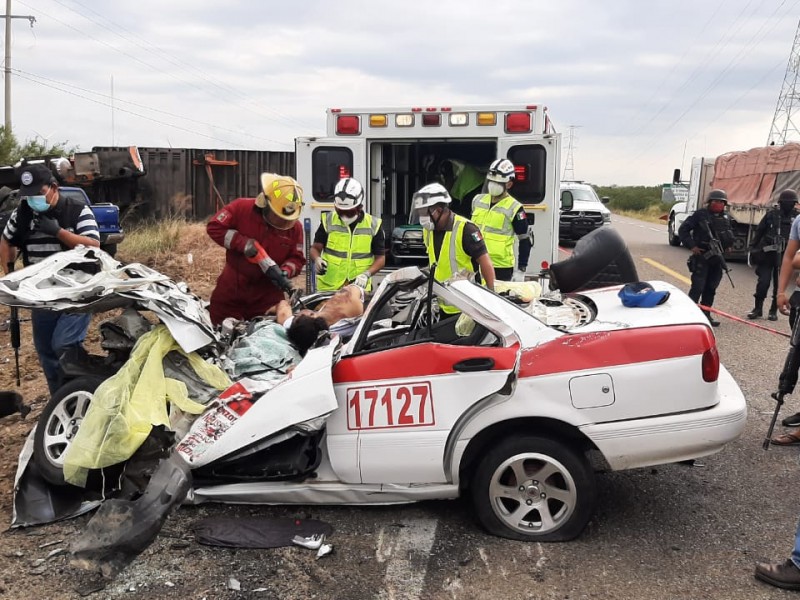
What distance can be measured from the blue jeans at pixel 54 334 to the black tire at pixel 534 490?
9.90 ft

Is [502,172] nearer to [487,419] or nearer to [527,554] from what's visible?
[487,419]

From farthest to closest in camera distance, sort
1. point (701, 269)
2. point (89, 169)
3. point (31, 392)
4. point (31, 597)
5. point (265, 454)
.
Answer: point (89, 169) → point (701, 269) → point (31, 392) → point (265, 454) → point (31, 597)

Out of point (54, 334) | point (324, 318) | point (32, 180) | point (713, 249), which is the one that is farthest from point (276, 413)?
point (713, 249)

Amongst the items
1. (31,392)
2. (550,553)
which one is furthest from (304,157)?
(550,553)

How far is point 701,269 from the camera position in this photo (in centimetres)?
965

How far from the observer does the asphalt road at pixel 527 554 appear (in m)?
3.33

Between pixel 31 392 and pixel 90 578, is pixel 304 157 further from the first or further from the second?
pixel 90 578

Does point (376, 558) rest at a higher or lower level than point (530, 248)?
lower

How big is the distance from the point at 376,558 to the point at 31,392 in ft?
13.8

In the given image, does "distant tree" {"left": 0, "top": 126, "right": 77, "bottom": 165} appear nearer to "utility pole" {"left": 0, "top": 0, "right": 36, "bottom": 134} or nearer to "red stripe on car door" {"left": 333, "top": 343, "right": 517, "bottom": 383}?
"utility pole" {"left": 0, "top": 0, "right": 36, "bottom": 134}

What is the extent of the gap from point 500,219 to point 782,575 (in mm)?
4236

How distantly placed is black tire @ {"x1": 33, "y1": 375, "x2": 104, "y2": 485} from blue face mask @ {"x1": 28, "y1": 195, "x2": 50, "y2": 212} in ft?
4.70

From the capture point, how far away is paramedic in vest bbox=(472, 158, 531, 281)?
6.92m

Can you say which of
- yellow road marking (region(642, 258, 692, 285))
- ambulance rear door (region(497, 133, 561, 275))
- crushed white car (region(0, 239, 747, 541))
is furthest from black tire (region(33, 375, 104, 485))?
yellow road marking (region(642, 258, 692, 285))
